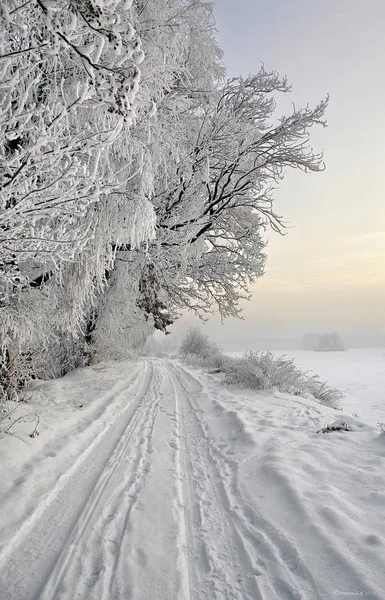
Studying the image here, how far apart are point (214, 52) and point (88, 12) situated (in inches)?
257

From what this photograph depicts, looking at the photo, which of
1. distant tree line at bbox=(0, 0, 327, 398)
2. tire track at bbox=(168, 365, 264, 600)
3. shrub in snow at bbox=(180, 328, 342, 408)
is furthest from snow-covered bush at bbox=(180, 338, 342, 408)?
tire track at bbox=(168, 365, 264, 600)

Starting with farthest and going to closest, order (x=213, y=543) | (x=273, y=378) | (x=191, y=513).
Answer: (x=273, y=378), (x=191, y=513), (x=213, y=543)

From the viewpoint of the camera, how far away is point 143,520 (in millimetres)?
2668

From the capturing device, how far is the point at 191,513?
9.37 ft

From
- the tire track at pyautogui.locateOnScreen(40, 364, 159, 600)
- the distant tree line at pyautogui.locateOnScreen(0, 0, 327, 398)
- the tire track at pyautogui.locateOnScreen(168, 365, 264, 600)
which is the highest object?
the distant tree line at pyautogui.locateOnScreen(0, 0, 327, 398)

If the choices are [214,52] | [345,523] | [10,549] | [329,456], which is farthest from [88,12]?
[214,52]

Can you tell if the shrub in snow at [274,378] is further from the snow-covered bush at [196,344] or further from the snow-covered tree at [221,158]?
the snow-covered bush at [196,344]

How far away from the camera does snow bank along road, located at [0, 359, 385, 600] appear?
6.65 feet

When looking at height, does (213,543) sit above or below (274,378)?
below

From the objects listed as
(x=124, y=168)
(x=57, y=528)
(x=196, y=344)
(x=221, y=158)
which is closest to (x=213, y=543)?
(x=57, y=528)

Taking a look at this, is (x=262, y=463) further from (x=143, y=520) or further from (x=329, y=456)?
(x=143, y=520)

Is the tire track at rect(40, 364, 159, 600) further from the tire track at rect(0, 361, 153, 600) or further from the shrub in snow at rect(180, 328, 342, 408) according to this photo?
the shrub in snow at rect(180, 328, 342, 408)

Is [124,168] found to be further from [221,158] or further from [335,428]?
[335,428]

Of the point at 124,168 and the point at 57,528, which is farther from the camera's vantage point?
the point at 124,168
